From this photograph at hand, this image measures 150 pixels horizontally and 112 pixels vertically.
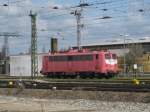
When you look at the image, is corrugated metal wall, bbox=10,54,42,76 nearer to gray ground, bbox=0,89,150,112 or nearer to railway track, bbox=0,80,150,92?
railway track, bbox=0,80,150,92

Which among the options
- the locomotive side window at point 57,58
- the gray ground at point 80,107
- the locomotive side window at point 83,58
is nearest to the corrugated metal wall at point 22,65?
the locomotive side window at point 57,58

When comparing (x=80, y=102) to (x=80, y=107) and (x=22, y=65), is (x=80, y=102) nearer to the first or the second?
(x=80, y=107)

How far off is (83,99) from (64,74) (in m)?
32.3

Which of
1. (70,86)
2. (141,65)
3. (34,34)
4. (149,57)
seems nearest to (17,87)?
(70,86)

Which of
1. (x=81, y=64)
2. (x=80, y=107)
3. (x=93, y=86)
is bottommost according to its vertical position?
(x=80, y=107)

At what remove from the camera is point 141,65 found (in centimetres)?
A: 8744

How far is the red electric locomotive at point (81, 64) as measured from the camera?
188 ft

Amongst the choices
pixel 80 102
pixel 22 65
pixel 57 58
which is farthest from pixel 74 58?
pixel 80 102

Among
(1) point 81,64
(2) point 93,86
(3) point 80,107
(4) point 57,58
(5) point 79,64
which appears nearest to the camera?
(3) point 80,107

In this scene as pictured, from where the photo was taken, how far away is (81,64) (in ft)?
192

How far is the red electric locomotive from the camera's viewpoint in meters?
57.4

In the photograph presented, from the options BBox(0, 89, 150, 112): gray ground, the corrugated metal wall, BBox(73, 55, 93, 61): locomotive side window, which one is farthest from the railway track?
the corrugated metal wall

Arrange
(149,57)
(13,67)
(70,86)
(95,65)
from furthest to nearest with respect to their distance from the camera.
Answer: (149,57)
(13,67)
(95,65)
(70,86)

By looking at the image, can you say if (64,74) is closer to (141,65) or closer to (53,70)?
(53,70)
